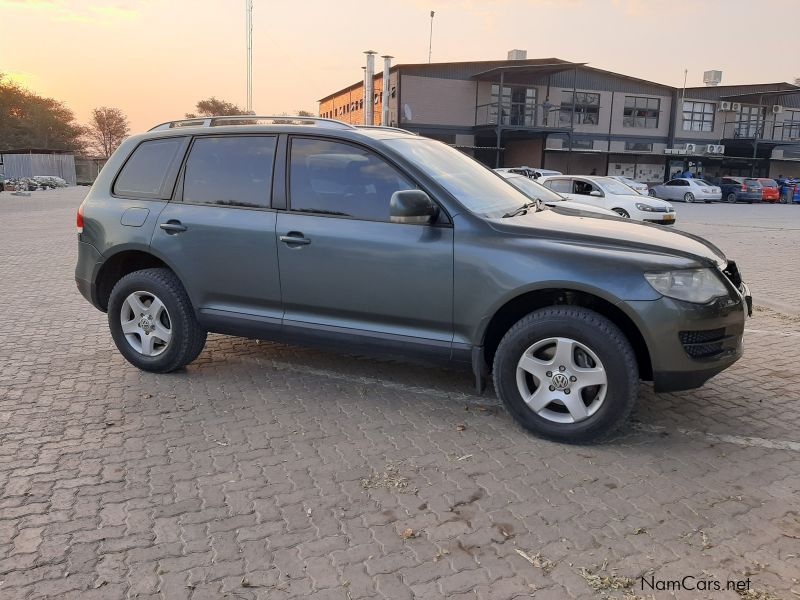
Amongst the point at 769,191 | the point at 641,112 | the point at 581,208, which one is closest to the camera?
the point at 581,208

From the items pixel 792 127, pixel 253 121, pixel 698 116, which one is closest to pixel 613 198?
pixel 253 121

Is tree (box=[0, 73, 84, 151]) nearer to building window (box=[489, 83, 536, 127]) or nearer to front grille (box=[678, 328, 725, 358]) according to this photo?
building window (box=[489, 83, 536, 127])

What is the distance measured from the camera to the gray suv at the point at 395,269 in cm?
372

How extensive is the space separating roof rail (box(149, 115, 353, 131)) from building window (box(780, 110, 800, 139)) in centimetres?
5839

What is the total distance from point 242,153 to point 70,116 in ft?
226

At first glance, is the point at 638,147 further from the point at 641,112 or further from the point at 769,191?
the point at 769,191

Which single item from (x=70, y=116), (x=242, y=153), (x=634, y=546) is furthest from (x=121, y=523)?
(x=70, y=116)

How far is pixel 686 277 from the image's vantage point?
3.70 meters

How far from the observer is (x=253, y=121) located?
16.2 feet

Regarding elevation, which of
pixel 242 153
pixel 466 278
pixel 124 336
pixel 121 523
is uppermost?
pixel 242 153

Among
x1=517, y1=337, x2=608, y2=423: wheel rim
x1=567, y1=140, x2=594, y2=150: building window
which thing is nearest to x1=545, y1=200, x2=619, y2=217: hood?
x1=517, y1=337, x2=608, y2=423: wheel rim

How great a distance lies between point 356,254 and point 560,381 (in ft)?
4.84

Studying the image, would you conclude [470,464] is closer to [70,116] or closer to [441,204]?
[441,204]

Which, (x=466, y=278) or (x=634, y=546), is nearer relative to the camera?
(x=634, y=546)
